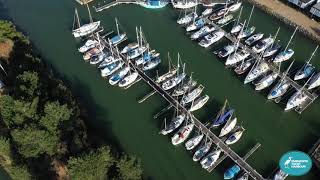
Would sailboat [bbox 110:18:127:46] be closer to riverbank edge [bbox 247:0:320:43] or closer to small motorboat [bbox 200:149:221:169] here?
riverbank edge [bbox 247:0:320:43]

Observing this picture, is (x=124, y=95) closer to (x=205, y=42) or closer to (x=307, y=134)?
(x=205, y=42)

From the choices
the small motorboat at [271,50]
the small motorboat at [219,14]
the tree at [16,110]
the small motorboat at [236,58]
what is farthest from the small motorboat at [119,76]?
the small motorboat at [271,50]

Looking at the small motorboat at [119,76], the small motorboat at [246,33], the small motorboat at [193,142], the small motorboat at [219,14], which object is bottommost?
the small motorboat at [193,142]

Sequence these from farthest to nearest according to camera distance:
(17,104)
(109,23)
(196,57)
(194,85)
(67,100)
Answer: (109,23) < (196,57) < (194,85) < (67,100) < (17,104)

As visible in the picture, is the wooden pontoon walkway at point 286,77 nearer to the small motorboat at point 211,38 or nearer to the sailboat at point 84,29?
the small motorboat at point 211,38

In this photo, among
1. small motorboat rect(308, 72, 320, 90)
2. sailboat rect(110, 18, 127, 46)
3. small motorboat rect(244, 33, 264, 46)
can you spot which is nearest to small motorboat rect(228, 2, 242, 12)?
small motorboat rect(244, 33, 264, 46)

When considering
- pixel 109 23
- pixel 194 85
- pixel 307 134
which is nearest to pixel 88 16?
pixel 109 23
